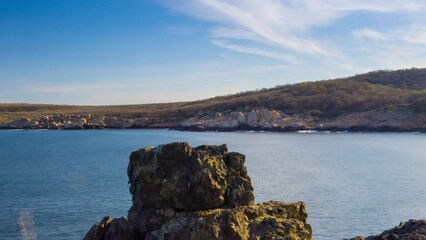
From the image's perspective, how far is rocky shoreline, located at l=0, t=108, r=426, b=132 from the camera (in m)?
116

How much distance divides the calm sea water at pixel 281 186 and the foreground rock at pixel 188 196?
12.3 metres

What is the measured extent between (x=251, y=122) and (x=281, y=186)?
8986 centimetres

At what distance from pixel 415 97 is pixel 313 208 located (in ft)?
339

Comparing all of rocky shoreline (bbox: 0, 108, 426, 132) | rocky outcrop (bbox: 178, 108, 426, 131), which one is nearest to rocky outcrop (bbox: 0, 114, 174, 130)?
rocky shoreline (bbox: 0, 108, 426, 132)

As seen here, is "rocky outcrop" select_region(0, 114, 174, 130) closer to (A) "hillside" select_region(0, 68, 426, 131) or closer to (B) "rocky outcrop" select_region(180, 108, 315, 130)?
(A) "hillside" select_region(0, 68, 426, 131)

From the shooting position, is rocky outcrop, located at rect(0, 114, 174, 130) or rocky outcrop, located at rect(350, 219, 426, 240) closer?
rocky outcrop, located at rect(350, 219, 426, 240)

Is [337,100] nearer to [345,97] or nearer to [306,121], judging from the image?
[345,97]

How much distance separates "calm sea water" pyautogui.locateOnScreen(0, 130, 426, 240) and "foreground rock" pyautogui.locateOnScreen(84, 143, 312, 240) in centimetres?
1226

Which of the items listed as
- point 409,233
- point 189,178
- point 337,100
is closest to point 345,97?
point 337,100

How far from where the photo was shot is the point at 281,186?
4262 cm

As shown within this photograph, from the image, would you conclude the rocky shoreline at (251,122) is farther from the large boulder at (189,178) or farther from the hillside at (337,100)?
the large boulder at (189,178)

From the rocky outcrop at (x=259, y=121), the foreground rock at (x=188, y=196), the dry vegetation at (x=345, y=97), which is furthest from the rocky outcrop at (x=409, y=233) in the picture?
the rocky outcrop at (x=259, y=121)

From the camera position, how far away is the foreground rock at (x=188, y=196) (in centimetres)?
1372

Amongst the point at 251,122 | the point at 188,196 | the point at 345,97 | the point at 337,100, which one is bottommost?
the point at 188,196
